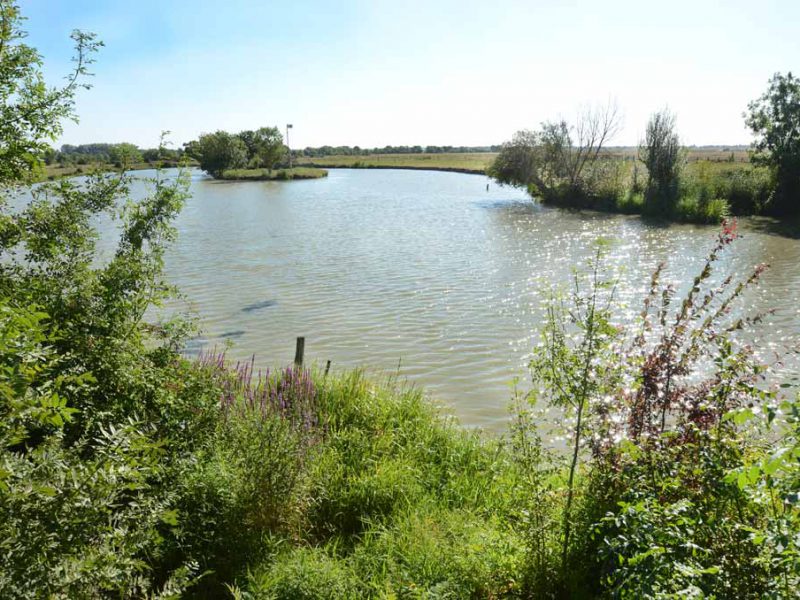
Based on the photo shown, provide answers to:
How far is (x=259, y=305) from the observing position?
49.8 ft

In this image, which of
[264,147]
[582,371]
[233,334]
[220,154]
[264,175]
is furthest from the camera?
[264,147]

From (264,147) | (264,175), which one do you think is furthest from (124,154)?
(264,147)

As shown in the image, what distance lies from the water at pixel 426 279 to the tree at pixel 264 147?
154ft

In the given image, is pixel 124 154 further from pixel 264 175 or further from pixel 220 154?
pixel 220 154

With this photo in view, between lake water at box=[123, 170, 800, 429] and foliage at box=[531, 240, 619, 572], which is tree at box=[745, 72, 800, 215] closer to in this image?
lake water at box=[123, 170, 800, 429]

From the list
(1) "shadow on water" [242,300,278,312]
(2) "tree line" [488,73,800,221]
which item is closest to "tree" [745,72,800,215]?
(2) "tree line" [488,73,800,221]

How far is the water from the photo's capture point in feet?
37.2

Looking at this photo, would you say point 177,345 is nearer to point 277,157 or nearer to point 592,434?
point 592,434

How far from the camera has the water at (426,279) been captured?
11.4 metres

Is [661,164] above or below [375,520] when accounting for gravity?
above

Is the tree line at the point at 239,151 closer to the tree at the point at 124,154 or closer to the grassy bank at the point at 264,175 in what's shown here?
the grassy bank at the point at 264,175

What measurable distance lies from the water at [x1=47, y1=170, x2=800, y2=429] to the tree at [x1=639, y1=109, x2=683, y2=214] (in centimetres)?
230

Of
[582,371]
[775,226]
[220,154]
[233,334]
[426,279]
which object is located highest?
[220,154]

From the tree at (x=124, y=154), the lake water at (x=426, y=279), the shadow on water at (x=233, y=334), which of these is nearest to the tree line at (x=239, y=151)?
the lake water at (x=426, y=279)
